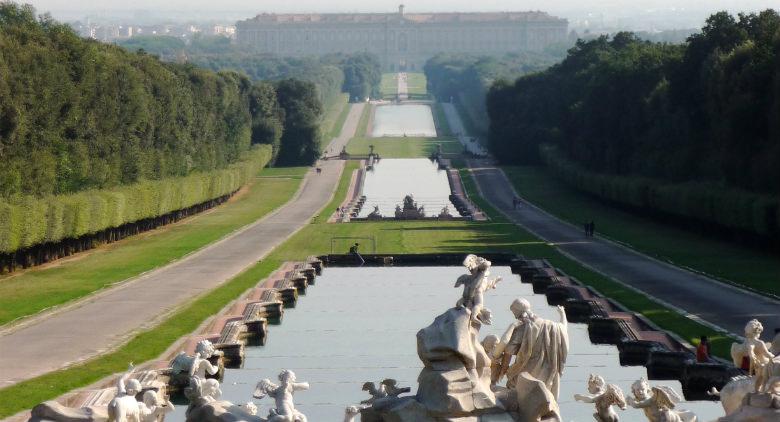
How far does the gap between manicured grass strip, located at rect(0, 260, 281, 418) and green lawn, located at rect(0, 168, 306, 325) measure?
14.1 ft

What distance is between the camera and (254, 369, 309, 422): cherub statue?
1970 centimetres

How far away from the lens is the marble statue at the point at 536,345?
824 inches

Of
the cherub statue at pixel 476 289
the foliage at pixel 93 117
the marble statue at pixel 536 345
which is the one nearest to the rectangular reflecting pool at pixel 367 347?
the marble statue at pixel 536 345

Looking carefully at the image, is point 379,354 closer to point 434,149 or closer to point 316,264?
point 316,264

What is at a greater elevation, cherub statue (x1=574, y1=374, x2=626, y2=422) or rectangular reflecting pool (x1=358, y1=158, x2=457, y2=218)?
cherub statue (x1=574, y1=374, x2=626, y2=422)

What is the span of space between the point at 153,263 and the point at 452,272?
11329mm

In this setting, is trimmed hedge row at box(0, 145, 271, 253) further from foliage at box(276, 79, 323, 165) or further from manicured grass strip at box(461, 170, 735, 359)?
foliage at box(276, 79, 323, 165)

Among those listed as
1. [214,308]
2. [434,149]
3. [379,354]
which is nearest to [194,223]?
[214,308]

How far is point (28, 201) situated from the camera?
61281mm

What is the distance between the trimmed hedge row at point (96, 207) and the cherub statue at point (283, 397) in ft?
125

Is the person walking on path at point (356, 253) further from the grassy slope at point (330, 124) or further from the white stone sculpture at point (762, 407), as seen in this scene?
the grassy slope at point (330, 124)

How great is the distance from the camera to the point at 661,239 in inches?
2763

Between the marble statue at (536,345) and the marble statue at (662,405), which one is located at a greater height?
the marble statue at (536,345)

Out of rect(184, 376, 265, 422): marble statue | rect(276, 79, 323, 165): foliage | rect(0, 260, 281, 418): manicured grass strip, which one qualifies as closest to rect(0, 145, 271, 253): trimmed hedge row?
rect(0, 260, 281, 418): manicured grass strip
